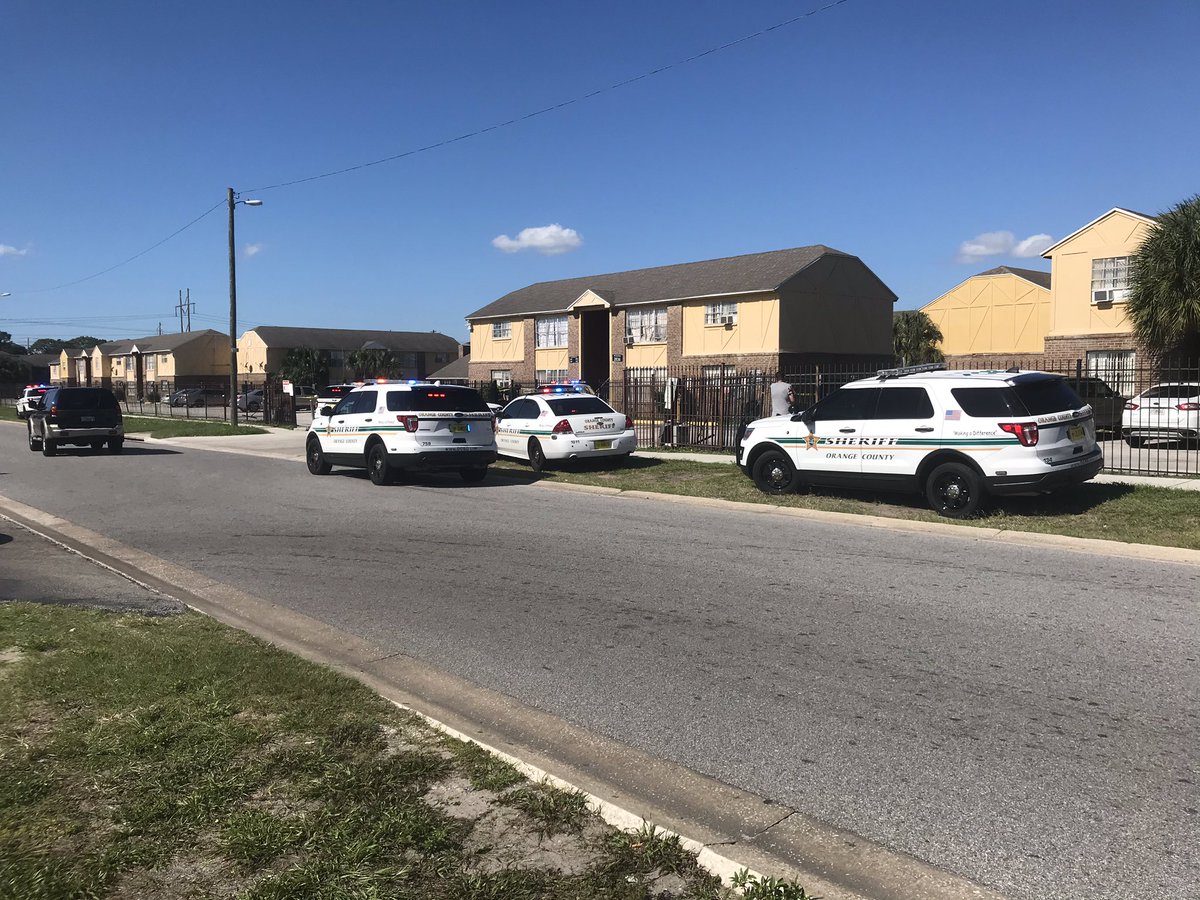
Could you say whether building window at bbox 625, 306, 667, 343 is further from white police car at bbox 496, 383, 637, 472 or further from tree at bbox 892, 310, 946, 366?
white police car at bbox 496, 383, 637, 472

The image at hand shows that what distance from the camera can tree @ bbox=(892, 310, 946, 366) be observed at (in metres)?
52.0

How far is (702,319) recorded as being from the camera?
1591 inches

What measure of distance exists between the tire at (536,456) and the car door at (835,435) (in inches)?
239

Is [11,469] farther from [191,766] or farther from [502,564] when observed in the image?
[191,766]

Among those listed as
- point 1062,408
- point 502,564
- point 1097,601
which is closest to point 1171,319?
point 1062,408

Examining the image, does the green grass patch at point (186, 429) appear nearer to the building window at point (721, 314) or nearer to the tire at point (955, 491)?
the building window at point (721, 314)

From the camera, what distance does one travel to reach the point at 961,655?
616cm

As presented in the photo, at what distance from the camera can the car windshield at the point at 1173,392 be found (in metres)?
20.1

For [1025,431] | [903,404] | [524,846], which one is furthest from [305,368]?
[524,846]

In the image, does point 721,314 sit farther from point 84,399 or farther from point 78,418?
point 78,418

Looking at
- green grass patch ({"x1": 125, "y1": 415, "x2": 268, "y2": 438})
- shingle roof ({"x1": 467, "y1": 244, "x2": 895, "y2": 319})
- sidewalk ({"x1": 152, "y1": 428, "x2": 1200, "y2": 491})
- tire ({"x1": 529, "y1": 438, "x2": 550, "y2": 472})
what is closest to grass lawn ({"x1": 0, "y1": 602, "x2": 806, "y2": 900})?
sidewalk ({"x1": 152, "y1": 428, "x2": 1200, "y2": 491})

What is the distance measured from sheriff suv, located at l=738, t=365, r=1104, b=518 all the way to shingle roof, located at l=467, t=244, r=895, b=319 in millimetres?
24735

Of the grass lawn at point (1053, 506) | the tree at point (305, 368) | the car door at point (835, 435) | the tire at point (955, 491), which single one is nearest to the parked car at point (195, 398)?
the tree at point (305, 368)

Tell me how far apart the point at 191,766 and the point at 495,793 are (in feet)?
4.28
